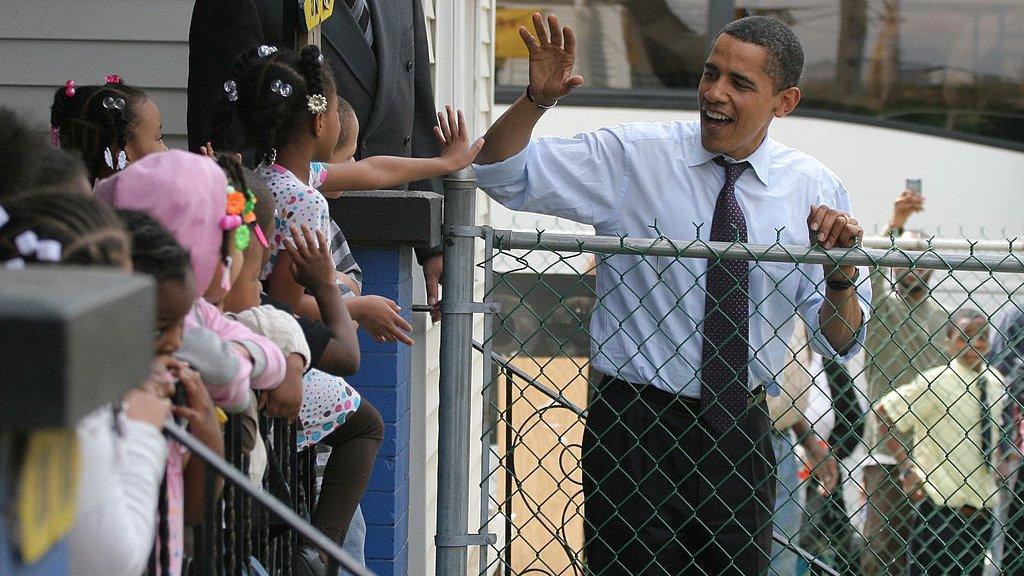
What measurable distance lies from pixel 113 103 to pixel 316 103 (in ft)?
2.39

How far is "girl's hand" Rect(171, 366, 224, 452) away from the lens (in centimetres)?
189

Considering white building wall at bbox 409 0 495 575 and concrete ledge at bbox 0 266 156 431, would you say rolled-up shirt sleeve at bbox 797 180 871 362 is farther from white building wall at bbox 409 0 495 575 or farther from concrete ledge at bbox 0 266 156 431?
concrete ledge at bbox 0 266 156 431

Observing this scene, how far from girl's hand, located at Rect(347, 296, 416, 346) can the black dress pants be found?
62 centimetres

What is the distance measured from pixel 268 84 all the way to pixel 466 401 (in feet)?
2.92

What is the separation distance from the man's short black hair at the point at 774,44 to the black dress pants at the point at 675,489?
918 millimetres

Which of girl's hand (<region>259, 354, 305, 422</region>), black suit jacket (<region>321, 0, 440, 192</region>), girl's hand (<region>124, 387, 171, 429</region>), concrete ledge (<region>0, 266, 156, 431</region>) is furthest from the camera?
black suit jacket (<region>321, 0, 440, 192</region>)

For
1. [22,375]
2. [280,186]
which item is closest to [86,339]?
[22,375]

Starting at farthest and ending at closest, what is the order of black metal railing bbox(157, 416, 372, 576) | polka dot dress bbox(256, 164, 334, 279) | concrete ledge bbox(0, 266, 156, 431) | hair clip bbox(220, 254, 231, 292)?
1. polka dot dress bbox(256, 164, 334, 279)
2. hair clip bbox(220, 254, 231, 292)
3. black metal railing bbox(157, 416, 372, 576)
4. concrete ledge bbox(0, 266, 156, 431)

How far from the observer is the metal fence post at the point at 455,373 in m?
2.99

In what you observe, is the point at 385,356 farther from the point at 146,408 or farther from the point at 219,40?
the point at 146,408

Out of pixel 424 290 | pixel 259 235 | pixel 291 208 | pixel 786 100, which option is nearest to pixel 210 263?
pixel 259 235

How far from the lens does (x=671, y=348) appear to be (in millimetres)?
3244

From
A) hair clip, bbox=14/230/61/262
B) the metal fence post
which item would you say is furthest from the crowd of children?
the metal fence post

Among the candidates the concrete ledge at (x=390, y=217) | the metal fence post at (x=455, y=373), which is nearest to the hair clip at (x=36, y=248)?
the metal fence post at (x=455, y=373)
